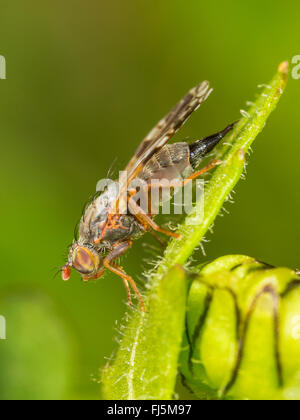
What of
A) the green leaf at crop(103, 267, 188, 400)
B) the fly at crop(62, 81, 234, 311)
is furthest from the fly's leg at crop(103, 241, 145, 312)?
the green leaf at crop(103, 267, 188, 400)

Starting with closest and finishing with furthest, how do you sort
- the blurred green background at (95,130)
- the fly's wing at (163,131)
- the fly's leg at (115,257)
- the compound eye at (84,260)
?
the fly's wing at (163,131), the compound eye at (84,260), the fly's leg at (115,257), the blurred green background at (95,130)

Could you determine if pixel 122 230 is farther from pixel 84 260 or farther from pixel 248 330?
pixel 248 330

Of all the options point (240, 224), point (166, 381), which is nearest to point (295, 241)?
point (240, 224)

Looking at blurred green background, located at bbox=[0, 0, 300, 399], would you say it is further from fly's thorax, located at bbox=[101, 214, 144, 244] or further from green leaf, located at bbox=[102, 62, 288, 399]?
green leaf, located at bbox=[102, 62, 288, 399]

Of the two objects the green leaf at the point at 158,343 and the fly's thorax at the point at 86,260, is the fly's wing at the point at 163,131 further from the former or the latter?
the green leaf at the point at 158,343

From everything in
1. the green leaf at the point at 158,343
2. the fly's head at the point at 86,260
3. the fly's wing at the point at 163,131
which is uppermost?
the fly's wing at the point at 163,131

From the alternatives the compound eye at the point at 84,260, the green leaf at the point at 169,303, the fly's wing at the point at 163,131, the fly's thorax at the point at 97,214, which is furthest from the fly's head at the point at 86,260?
the green leaf at the point at 169,303

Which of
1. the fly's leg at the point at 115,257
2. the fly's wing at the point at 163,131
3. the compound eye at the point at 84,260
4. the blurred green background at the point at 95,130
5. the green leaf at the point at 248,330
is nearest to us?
the green leaf at the point at 248,330
